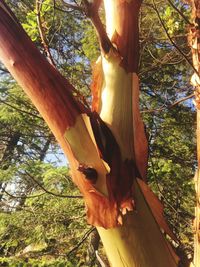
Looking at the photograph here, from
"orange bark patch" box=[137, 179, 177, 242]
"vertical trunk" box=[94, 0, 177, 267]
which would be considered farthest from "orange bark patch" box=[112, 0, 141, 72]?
"orange bark patch" box=[137, 179, 177, 242]

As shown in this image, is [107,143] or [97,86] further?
[97,86]

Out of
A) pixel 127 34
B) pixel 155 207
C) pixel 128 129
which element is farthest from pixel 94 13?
pixel 155 207

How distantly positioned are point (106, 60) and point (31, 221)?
508 centimetres

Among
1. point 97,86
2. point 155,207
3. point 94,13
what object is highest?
point 94,13

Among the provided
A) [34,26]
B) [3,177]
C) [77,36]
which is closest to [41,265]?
[3,177]

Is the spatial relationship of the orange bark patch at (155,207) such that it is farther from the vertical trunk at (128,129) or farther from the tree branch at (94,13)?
the tree branch at (94,13)

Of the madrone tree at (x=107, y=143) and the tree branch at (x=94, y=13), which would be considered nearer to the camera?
the madrone tree at (x=107, y=143)

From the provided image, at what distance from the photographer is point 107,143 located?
85 centimetres

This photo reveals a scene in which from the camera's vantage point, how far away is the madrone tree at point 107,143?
78cm

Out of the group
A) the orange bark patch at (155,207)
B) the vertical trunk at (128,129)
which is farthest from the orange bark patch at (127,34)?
the orange bark patch at (155,207)

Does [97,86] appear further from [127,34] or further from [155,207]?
[155,207]

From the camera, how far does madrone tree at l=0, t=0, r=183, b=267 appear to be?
784mm

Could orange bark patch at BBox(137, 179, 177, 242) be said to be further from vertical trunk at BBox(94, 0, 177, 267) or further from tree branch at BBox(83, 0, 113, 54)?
tree branch at BBox(83, 0, 113, 54)

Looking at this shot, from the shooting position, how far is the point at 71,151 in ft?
2.77
